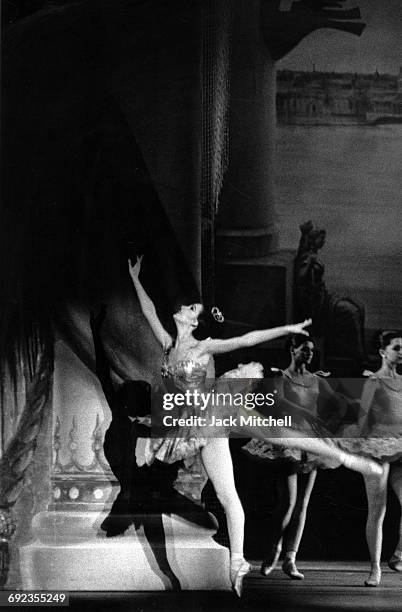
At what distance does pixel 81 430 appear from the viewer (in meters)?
5.21

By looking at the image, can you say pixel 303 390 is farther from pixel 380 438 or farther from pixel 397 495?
pixel 397 495

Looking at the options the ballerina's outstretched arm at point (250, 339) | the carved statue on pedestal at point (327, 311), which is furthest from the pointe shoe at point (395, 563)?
the ballerina's outstretched arm at point (250, 339)

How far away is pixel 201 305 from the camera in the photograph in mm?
5227

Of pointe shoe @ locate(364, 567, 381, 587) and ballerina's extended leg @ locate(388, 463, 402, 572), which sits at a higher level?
ballerina's extended leg @ locate(388, 463, 402, 572)

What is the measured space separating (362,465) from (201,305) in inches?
42.4

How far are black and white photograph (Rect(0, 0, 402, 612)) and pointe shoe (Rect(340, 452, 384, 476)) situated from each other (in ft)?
0.03

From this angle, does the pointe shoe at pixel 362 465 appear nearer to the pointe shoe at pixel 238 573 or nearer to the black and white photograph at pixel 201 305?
the black and white photograph at pixel 201 305

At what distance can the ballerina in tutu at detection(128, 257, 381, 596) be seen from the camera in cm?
516

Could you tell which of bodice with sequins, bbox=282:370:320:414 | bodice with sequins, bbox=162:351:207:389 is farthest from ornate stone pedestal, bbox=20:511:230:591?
bodice with sequins, bbox=282:370:320:414

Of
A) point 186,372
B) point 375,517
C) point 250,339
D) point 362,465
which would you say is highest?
point 250,339

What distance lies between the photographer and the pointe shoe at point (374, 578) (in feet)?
16.9

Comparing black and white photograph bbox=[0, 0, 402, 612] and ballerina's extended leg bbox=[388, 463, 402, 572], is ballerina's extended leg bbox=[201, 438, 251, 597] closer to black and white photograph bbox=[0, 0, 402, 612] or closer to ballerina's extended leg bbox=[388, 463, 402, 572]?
black and white photograph bbox=[0, 0, 402, 612]

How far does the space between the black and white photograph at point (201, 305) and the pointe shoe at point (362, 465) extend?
11 mm

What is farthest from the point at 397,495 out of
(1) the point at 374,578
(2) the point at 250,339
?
(2) the point at 250,339
